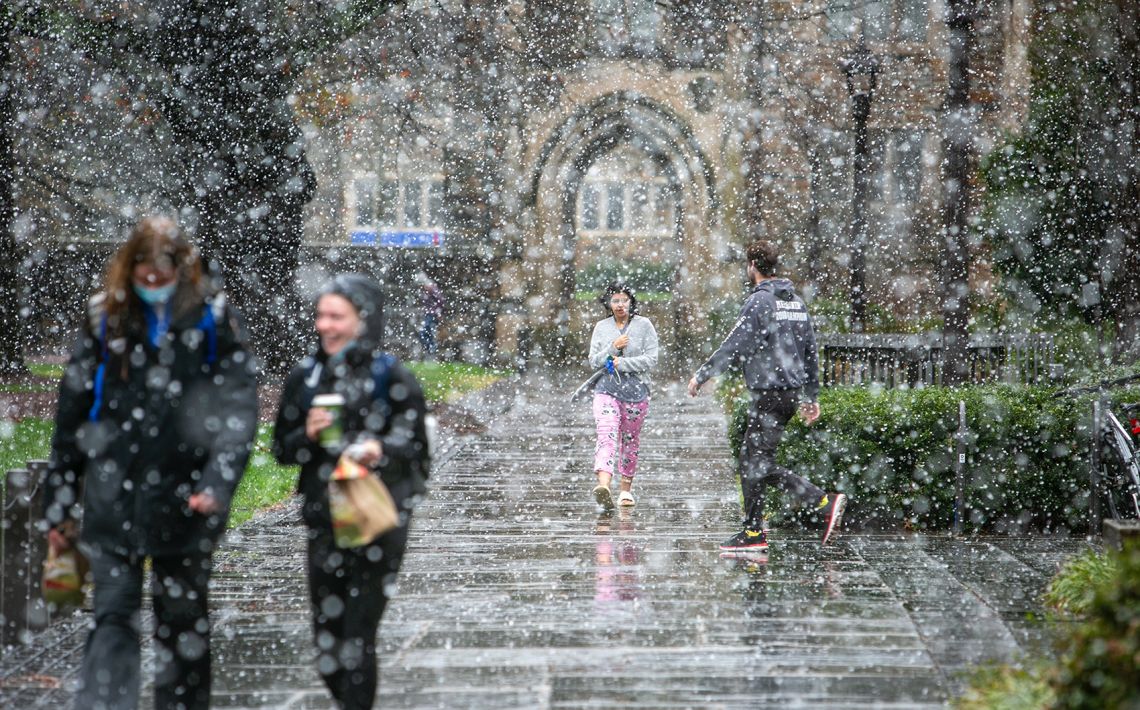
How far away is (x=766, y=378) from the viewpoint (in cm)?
879

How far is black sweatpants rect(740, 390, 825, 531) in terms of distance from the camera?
8828mm

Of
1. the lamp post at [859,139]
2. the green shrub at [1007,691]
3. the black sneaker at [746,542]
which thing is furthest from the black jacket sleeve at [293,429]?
the lamp post at [859,139]

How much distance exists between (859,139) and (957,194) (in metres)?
7.83

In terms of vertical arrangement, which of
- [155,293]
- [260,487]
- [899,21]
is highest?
[899,21]

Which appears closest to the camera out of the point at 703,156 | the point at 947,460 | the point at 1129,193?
the point at 947,460

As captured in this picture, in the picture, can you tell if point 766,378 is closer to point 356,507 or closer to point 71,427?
point 356,507

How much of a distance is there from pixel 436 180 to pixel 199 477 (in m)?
32.3

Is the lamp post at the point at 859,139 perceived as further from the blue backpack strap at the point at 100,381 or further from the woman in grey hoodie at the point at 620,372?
the blue backpack strap at the point at 100,381

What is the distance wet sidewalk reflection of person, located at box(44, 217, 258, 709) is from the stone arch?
→ 23912 millimetres

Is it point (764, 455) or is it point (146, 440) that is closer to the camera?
point (146, 440)

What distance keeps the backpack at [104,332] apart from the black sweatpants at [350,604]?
77 cm

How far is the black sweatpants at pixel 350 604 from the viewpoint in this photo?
4781 millimetres

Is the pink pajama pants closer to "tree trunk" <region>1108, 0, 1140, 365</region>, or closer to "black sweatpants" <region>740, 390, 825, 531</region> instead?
"black sweatpants" <region>740, 390, 825, 531</region>

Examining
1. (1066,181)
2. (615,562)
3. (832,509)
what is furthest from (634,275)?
(615,562)
